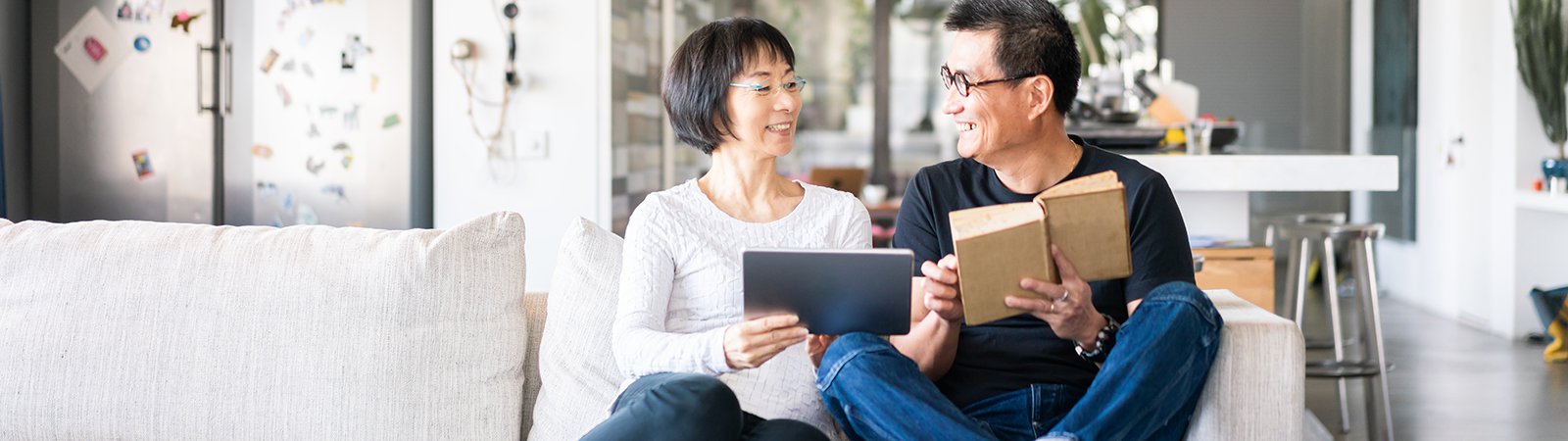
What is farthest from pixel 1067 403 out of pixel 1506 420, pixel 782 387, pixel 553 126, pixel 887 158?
pixel 887 158

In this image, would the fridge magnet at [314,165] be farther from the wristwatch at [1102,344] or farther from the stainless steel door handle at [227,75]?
the wristwatch at [1102,344]

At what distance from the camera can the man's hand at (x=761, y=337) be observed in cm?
163

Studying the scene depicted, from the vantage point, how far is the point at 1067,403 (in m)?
1.88

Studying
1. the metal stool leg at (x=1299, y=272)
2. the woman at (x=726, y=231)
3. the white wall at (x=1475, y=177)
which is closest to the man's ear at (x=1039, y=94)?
the woman at (x=726, y=231)

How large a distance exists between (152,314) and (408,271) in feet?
1.27

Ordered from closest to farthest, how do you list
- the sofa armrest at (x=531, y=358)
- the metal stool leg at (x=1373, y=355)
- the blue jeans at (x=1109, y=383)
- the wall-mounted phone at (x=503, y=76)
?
1. the blue jeans at (x=1109, y=383)
2. the sofa armrest at (x=531, y=358)
3. the metal stool leg at (x=1373, y=355)
4. the wall-mounted phone at (x=503, y=76)

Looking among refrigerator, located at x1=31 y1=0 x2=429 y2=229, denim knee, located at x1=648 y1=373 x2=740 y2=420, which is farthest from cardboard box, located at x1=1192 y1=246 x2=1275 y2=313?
refrigerator, located at x1=31 y1=0 x2=429 y2=229

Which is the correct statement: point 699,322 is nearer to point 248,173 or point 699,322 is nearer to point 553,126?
point 553,126

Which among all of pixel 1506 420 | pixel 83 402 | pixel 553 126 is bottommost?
pixel 1506 420

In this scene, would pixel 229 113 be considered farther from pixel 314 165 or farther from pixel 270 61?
pixel 314 165

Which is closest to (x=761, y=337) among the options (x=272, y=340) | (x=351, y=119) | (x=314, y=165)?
(x=272, y=340)

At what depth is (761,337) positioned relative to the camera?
163 centimetres

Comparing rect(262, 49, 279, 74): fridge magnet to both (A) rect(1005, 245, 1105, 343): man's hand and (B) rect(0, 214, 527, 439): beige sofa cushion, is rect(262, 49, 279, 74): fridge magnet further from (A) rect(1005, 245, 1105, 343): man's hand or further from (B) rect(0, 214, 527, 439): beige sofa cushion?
(A) rect(1005, 245, 1105, 343): man's hand

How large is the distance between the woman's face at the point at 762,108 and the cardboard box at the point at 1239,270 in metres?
1.71
